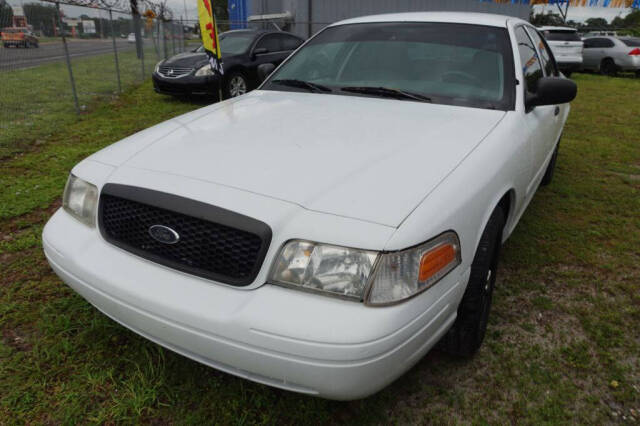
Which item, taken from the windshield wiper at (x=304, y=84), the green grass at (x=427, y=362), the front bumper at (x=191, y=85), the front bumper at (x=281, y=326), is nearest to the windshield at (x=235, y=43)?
the front bumper at (x=191, y=85)

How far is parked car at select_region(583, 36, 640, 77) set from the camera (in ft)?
51.4

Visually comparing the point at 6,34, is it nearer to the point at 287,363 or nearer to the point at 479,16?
the point at 479,16

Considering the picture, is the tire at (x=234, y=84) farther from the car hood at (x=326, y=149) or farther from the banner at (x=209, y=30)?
the car hood at (x=326, y=149)

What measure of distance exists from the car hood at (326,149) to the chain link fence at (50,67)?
4196mm

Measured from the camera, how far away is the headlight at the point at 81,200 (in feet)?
6.48

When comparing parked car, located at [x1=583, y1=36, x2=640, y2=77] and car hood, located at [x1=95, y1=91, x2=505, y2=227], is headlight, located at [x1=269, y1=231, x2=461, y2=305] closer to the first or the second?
car hood, located at [x1=95, y1=91, x2=505, y2=227]

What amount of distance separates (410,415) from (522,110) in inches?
66.9

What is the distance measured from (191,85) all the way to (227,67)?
0.75 meters

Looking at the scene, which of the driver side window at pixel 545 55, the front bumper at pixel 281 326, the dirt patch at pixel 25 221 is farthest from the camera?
the driver side window at pixel 545 55

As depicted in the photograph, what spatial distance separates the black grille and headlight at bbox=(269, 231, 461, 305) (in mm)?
108

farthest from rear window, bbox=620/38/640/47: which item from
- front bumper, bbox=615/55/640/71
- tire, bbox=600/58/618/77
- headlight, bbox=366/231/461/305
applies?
headlight, bbox=366/231/461/305

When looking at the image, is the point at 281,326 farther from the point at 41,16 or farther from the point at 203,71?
the point at 203,71

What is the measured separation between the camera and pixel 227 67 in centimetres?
871

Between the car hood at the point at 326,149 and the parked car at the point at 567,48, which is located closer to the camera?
the car hood at the point at 326,149
